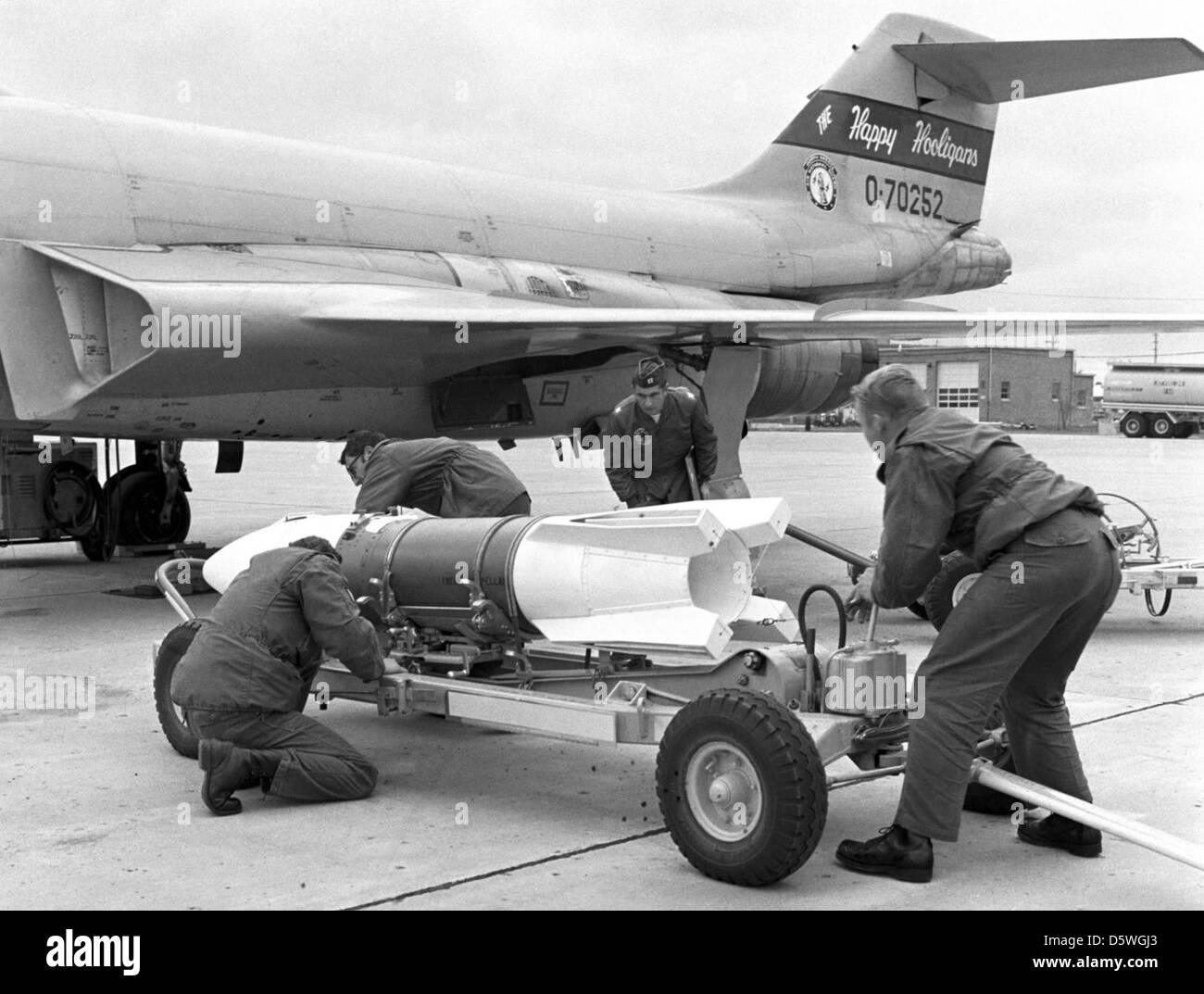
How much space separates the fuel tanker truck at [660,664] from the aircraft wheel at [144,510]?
23.8 ft

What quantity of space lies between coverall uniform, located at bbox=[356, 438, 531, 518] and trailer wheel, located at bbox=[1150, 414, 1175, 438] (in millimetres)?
48052

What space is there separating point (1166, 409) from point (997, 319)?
4208 centimetres

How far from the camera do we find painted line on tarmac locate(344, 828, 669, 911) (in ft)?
13.6

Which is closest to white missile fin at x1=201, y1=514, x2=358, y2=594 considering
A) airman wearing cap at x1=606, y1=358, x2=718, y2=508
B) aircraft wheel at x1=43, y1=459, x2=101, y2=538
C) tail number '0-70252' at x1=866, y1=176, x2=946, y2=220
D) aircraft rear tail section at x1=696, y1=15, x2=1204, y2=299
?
airman wearing cap at x1=606, y1=358, x2=718, y2=508

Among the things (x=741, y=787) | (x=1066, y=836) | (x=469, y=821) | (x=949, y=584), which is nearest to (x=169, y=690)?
(x=469, y=821)

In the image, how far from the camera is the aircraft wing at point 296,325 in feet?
31.2

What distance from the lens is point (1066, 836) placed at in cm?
468

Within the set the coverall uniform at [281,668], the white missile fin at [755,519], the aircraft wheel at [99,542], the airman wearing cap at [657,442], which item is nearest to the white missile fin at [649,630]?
the white missile fin at [755,519]

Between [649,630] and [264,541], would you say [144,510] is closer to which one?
[264,541]

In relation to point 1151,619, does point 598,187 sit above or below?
above

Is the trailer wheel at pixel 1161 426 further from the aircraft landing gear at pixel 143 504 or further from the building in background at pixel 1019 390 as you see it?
the aircraft landing gear at pixel 143 504

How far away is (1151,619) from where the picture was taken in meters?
9.63
